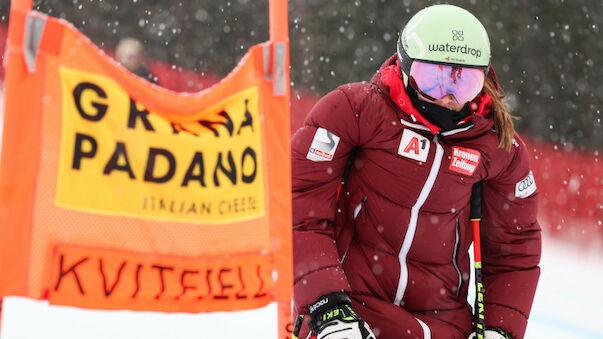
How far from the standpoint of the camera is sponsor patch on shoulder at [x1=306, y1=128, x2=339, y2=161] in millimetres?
2430

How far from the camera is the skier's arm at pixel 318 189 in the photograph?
243 cm

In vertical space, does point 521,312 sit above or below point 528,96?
below

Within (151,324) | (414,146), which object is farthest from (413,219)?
(151,324)

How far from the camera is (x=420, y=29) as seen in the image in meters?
2.39

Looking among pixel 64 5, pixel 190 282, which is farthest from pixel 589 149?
pixel 190 282

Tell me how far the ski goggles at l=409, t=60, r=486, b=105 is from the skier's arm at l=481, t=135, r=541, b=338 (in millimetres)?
402

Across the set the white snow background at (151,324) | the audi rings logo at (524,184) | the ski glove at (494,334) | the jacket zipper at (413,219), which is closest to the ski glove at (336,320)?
the jacket zipper at (413,219)

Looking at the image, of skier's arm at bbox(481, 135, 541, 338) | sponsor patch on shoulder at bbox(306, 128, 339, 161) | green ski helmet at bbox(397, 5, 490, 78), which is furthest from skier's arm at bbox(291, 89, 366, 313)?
skier's arm at bbox(481, 135, 541, 338)

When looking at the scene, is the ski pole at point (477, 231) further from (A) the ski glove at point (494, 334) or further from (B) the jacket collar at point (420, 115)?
(B) the jacket collar at point (420, 115)

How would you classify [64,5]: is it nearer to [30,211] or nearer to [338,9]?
[338,9]

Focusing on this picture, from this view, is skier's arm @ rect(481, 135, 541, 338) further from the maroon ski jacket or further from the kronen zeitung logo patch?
the kronen zeitung logo patch

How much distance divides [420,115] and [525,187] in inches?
21.7

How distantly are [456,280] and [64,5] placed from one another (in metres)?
14.2

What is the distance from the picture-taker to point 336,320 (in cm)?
232
